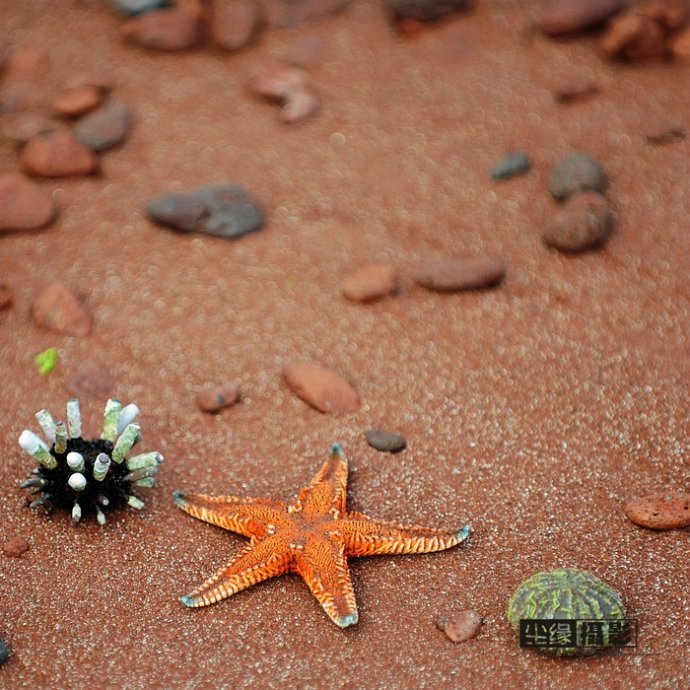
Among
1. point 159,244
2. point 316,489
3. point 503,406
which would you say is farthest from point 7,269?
point 503,406

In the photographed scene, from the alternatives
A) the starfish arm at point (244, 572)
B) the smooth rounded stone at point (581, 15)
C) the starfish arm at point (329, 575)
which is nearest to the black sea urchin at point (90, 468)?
the starfish arm at point (244, 572)

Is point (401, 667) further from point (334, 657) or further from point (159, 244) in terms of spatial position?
point (159, 244)

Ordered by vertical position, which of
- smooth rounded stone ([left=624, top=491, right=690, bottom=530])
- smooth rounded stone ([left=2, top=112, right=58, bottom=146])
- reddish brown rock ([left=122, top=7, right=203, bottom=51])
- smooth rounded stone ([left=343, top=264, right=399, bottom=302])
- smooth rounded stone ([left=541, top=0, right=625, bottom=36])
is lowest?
smooth rounded stone ([left=343, top=264, right=399, bottom=302])

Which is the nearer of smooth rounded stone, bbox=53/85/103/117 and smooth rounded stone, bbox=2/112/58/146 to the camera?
smooth rounded stone, bbox=2/112/58/146

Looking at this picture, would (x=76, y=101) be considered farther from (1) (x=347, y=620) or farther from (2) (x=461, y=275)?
(1) (x=347, y=620)

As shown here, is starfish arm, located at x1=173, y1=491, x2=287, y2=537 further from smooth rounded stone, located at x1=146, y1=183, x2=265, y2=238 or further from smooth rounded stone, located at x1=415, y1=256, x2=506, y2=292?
smooth rounded stone, located at x1=146, y1=183, x2=265, y2=238

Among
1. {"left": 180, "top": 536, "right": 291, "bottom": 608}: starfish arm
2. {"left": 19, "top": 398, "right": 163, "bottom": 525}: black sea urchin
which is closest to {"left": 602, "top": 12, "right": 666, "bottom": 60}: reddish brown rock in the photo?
{"left": 19, "top": 398, "right": 163, "bottom": 525}: black sea urchin

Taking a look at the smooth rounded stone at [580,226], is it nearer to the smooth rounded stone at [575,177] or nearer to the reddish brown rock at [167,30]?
the smooth rounded stone at [575,177]
